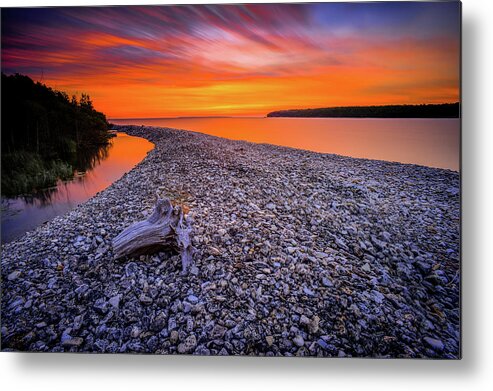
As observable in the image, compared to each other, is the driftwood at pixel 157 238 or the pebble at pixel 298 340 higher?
the driftwood at pixel 157 238

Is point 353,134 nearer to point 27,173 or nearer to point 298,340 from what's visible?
point 298,340

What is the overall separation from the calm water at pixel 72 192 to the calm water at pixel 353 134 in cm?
33

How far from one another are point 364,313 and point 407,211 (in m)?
1.34

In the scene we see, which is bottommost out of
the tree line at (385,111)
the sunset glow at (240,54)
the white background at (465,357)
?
the white background at (465,357)

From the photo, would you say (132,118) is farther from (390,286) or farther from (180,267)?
(390,286)

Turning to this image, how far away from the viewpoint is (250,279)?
3195 mm

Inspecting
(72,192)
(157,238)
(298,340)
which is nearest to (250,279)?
(298,340)

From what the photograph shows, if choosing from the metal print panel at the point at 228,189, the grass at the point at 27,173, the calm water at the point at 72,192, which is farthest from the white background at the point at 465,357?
the grass at the point at 27,173

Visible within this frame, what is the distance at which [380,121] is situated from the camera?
3.72 meters

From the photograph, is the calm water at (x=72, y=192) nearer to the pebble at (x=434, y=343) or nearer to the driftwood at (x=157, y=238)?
the driftwood at (x=157, y=238)

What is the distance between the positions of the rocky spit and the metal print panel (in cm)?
2

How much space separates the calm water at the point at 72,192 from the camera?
3.56 m

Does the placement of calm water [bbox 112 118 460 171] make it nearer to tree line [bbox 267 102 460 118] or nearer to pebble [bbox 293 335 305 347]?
tree line [bbox 267 102 460 118]

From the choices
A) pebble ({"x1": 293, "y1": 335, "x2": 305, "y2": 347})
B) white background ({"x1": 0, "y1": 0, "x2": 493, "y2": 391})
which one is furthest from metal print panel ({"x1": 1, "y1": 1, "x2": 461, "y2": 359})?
white background ({"x1": 0, "y1": 0, "x2": 493, "y2": 391})
